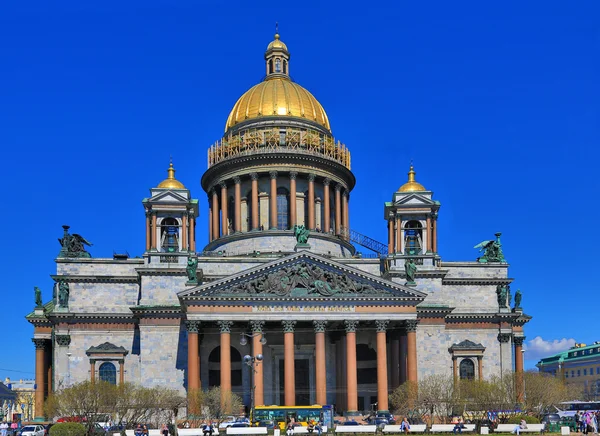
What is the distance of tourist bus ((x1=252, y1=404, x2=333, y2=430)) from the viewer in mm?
65625

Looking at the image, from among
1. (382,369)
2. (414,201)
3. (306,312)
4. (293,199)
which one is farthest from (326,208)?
(382,369)

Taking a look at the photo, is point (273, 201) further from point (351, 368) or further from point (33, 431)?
point (33, 431)

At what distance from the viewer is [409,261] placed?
262 feet

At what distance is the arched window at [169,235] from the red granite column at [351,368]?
18529mm

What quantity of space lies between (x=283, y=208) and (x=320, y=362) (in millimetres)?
24374

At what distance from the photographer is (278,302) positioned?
73.5m

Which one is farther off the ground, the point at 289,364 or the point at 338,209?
the point at 338,209

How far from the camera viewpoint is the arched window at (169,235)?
8188cm

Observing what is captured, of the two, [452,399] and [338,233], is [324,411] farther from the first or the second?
[338,233]

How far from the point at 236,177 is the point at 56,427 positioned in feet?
145

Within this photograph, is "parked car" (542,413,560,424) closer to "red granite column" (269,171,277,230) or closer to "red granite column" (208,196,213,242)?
"red granite column" (269,171,277,230)

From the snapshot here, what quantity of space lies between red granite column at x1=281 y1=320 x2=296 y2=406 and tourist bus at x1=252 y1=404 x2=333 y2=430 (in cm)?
486

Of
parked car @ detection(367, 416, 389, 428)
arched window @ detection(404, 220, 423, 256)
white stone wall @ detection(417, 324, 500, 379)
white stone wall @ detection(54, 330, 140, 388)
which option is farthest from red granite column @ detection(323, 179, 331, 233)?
parked car @ detection(367, 416, 389, 428)

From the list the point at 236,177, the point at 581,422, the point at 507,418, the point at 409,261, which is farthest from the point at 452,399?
the point at 236,177
